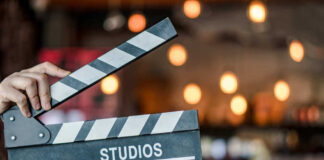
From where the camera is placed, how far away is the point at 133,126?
128cm

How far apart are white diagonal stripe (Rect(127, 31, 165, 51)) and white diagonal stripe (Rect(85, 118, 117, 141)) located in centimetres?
21

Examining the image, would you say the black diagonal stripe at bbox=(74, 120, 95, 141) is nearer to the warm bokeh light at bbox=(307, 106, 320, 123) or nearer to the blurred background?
the blurred background

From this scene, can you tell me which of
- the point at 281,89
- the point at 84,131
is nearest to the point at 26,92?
the point at 84,131

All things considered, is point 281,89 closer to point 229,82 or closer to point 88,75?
point 229,82

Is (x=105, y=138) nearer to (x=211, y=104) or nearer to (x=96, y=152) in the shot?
(x=96, y=152)

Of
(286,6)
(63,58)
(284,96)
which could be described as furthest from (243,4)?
(63,58)

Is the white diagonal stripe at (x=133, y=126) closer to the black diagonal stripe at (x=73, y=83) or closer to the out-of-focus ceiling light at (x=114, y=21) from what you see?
the black diagonal stripe at (x=73, y=83)

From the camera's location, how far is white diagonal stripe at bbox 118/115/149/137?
4.21 ft

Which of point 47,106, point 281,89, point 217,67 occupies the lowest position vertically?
point 217,67

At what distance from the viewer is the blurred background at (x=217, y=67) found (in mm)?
5453

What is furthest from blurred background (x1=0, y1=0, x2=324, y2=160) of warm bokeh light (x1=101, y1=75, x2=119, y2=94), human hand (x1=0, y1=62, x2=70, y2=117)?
human hand (x1=0, y1=62, x2=70, y2=117)

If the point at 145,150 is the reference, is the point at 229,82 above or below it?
below

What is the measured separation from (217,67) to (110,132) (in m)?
6.15

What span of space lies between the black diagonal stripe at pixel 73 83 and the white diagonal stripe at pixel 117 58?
3.5 inches
